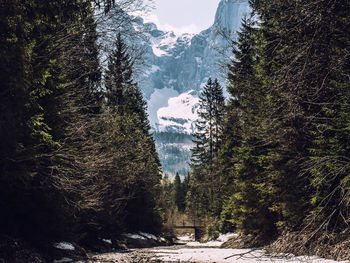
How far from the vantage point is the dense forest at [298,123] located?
17.9ft

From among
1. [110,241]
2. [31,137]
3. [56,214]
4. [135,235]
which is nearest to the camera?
[31,137]

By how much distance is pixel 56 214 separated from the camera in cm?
901

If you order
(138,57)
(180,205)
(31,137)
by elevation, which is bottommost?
(180,205)

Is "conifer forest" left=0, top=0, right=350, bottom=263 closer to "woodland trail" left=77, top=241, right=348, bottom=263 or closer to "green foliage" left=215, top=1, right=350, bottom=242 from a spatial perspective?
"green foliage" left=215, top=1, right=350, bottom=242

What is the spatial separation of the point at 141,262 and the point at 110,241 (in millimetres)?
9070

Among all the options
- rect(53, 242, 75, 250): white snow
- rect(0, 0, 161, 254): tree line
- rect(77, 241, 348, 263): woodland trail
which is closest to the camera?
rect(0, 0, 161, 254): tree line

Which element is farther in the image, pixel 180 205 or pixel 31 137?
pixel 180 205

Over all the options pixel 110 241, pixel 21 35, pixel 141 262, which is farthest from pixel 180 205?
pixel 21 35

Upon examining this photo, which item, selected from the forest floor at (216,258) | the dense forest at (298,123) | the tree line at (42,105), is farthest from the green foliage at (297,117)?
the tree line at (42,105)

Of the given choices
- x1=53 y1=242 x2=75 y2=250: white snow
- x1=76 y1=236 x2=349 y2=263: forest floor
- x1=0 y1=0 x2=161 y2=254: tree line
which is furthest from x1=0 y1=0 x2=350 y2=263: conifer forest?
x1=76 y1=236 x2=349 y2=263: forest floor

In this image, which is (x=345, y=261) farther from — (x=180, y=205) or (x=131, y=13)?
(x=180, y=205)

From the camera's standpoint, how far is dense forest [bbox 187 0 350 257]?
17.9 feet

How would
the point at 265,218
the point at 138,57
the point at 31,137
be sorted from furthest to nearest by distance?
the point at 265,218
the point at 138,57
the point at 31,137

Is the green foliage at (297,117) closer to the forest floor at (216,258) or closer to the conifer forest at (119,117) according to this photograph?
the conifer forest at (119,117)
